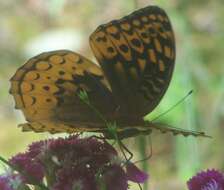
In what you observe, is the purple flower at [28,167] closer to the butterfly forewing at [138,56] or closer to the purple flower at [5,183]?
the purple flower at [5,183]

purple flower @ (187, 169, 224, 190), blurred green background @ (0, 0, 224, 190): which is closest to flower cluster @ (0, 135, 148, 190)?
purple flower @ (187, 169, 224, 190)

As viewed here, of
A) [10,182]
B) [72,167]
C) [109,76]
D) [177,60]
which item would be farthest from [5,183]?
[177,60]

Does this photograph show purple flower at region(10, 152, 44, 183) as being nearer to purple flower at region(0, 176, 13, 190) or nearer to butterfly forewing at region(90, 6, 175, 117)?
purple flower at region(0, 176, 13, 190)

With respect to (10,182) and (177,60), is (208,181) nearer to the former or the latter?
(10,182)

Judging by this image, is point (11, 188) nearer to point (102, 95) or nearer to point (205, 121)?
point (102, 95)

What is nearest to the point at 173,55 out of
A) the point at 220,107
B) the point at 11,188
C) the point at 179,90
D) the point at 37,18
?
the point at 11,188

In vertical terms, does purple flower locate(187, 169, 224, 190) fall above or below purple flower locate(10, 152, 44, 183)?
below
